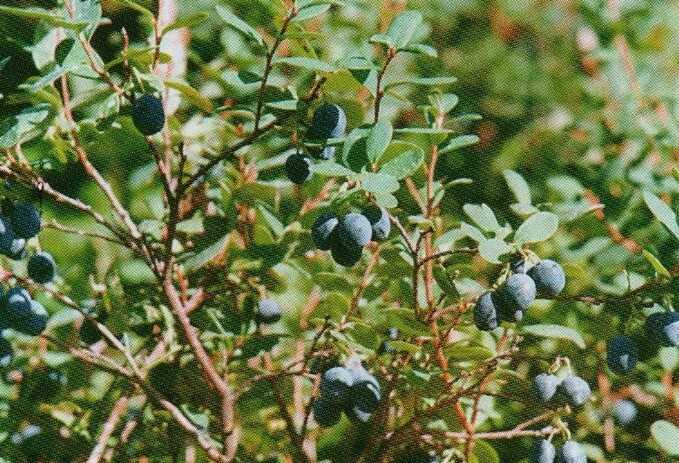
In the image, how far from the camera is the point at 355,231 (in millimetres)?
960

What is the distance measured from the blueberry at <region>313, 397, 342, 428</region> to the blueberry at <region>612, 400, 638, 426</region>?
1.84 ft

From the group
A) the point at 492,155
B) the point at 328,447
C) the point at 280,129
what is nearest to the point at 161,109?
the point at 280,129

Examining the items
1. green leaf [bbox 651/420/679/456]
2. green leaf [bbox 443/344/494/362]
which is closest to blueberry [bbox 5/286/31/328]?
green leaf [bbox 443/344/494/362]

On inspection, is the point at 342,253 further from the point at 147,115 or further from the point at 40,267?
the point at 40,267

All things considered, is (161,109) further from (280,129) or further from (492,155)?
(492,155)

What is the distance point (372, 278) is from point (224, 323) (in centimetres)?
26

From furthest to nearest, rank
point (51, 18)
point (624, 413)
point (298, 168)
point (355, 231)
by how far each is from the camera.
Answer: point (624, 413) → point (298, 168) → point (355, 231) → point (51, 18)

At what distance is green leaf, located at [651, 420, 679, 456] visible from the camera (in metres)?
1.18

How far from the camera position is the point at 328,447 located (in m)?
1.52

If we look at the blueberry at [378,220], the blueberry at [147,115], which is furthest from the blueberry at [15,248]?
the blueberry at [378,220]

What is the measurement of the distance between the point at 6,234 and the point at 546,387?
2.32 feet

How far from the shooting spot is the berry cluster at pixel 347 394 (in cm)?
109

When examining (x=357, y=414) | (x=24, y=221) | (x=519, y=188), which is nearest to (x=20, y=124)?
(x=24, y=221)

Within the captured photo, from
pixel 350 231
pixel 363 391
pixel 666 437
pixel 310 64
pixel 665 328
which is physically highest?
pixel 310 64
